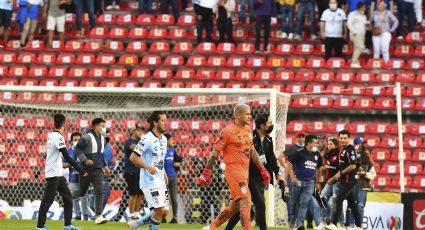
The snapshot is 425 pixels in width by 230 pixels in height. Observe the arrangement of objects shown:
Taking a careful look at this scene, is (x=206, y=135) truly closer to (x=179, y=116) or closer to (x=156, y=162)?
(x=179, y=116)

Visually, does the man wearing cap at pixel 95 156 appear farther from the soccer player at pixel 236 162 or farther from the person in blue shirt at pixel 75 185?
the soccer player at pixel 236 162

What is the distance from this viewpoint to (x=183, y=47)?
33.3 metres

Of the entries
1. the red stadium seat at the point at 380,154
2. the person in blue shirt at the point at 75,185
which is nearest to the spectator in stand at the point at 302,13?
the red stadium seat at the point at 380,154

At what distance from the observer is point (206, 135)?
25.9 metres

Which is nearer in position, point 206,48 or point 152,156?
point 152,156

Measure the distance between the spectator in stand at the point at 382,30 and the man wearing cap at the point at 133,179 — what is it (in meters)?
11.0

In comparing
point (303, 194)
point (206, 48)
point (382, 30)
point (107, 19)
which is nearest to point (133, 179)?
point (303, 194)

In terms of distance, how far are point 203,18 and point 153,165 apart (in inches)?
632

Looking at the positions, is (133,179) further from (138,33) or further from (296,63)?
(138,33)

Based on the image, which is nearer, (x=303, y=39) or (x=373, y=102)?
(x=373, y=102)

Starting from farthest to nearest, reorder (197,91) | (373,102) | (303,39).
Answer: (303,39)
(373,102)
(197,91)

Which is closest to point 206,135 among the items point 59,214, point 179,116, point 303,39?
point 179,116

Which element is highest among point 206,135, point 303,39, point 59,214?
point 303,39

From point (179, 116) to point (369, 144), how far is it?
5581 mm
